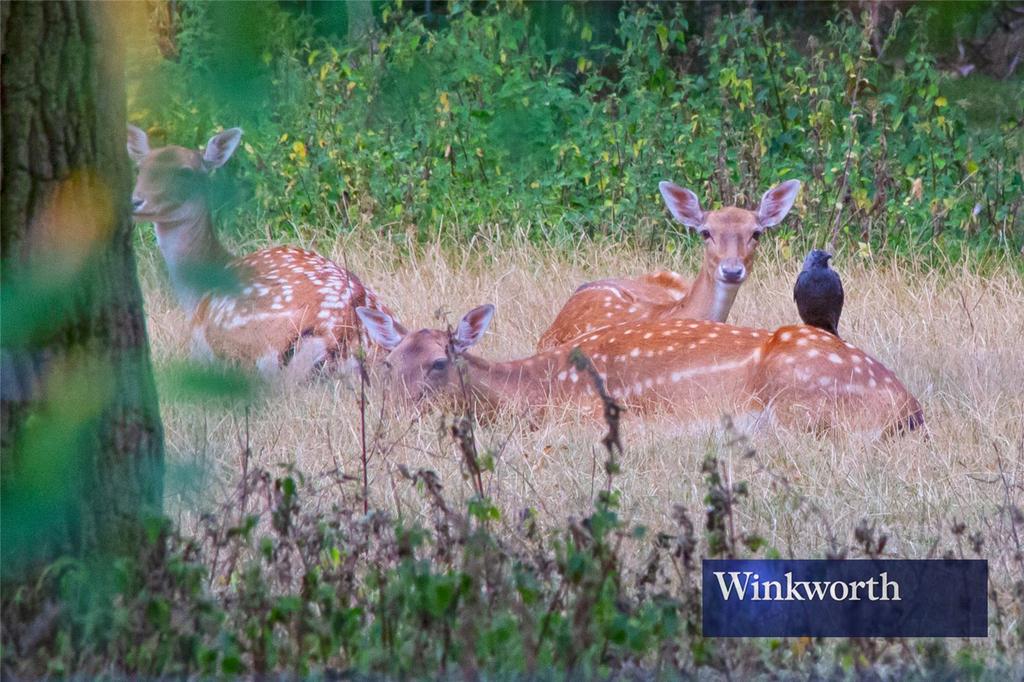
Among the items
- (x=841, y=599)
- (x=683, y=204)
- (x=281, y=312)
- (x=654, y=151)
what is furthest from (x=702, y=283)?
(x=841, y=599)

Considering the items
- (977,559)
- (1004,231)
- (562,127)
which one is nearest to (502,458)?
(977,559)

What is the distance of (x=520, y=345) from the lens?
7324 mm

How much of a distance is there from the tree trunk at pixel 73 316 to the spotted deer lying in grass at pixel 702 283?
11.8 ft

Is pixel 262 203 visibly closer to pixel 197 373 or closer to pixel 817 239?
pixel 817 239

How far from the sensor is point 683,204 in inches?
294

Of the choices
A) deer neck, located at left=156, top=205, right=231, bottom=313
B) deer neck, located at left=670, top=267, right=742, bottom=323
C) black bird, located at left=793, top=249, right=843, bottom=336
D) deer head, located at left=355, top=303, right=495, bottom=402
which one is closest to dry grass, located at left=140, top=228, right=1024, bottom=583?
deer neck, located at left=156, top=205, right=231, bottom=313

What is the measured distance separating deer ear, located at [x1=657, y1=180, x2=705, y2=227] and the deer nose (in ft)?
1.55

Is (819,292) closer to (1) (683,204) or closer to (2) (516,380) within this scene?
(2) (516,380)

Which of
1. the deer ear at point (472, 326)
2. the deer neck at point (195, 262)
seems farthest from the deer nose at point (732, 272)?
the deer neck at point (195, 262)

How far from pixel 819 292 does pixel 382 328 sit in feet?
5.41

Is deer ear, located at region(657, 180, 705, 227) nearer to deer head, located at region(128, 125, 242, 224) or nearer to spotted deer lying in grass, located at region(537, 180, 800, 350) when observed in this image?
spotted deer lying in grass, located at region(537, 180, 800, 350)

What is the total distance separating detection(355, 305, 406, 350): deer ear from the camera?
19.8 feet

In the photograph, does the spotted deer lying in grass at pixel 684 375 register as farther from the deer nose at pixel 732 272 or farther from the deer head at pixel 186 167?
the deer head at pixel 186 167

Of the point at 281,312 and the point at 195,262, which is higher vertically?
the point at 195,262
